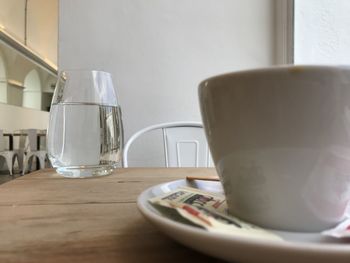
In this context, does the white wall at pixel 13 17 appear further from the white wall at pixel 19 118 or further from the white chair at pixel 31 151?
the white chair at pixel 31 151

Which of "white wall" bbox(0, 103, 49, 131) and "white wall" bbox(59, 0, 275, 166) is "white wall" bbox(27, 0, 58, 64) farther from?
"white wall" bbox(59, 0, 275, 166)

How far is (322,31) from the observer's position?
140 centimetres

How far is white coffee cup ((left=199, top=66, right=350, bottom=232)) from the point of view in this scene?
0.20m

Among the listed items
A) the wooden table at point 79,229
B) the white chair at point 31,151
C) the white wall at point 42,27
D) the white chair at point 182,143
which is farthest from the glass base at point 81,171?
the white wall at point 42,27

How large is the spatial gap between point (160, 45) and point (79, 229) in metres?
1.19

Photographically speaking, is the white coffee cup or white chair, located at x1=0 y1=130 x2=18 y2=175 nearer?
the white coffee cup

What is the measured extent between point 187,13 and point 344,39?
677 millimetres

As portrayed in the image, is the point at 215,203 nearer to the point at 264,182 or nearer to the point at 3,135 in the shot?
the point at 264,182

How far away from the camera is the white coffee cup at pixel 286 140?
0.65ft

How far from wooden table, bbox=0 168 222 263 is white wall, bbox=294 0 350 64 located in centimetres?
121

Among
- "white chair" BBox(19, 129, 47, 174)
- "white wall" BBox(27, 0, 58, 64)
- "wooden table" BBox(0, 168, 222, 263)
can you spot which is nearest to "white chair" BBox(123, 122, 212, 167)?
"wooden table" BBox(0, 168, 222, 263)

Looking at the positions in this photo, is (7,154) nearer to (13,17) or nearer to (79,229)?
(13,17)

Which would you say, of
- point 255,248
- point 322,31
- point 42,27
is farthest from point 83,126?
point 42,27

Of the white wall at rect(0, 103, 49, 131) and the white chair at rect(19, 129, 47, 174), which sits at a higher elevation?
the white wall at rect(0, 103, 49, 131)
